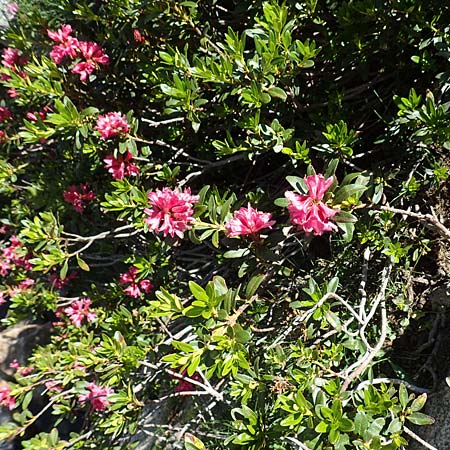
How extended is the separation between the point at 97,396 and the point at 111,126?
1254 mm

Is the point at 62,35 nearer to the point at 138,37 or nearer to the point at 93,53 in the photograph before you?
the point at 93,53

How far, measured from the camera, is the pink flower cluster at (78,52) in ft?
7.68

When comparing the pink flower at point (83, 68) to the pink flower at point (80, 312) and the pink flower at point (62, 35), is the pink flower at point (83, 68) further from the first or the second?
the pink flower at point (80, 312)

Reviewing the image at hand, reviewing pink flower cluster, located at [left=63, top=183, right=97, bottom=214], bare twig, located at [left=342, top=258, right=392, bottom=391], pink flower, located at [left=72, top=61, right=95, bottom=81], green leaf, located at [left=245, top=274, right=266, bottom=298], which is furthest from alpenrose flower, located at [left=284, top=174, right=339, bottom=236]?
pink flower cluster, located at [left=63, top=183, right=97, bottom=214]

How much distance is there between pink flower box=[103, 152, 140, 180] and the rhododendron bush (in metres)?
0.01

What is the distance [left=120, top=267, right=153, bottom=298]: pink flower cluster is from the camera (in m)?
2.50

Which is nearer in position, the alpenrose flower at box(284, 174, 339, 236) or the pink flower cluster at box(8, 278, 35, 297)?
the alpenrose flower at box(284, 174, 339, 236)

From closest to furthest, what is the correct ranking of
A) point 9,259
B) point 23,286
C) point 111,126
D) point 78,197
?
point 111,126 → point 78,197 → point 23,286 → point 9,259

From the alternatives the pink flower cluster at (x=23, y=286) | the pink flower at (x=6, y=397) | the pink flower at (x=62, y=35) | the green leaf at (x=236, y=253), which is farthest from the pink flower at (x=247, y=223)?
the pink flower cluster at (x=23, y=286)

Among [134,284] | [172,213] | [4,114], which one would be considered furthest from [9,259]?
[172,213]

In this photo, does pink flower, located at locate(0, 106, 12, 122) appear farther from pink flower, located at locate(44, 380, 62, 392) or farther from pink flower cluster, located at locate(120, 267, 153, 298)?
pink flower, located at locate(44, 380, 62, 392)

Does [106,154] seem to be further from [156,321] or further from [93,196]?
[156,321]

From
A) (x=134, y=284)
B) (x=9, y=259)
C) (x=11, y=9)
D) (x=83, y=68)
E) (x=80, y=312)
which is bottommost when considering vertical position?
(x=80, y=312)

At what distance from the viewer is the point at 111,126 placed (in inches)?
85.1
